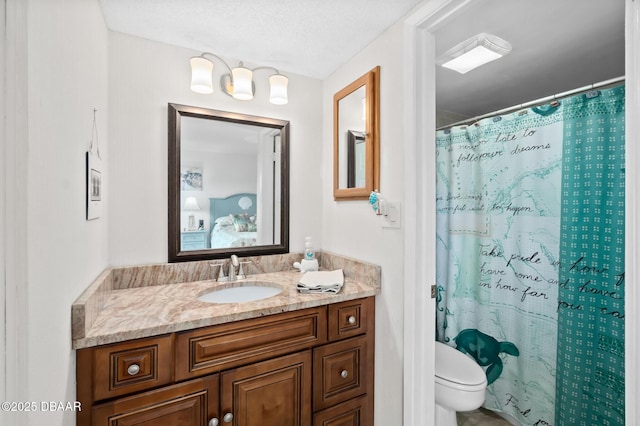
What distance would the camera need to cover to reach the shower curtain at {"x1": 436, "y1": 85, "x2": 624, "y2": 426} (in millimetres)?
1396

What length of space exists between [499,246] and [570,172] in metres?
0.53

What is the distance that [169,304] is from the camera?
1242mm

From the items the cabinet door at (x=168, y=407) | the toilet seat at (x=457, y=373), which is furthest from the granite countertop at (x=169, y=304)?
the toilet seat at (x=457, y=373)

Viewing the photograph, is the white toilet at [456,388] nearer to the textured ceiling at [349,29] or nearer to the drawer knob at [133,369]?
the drawer knob at [133,369]

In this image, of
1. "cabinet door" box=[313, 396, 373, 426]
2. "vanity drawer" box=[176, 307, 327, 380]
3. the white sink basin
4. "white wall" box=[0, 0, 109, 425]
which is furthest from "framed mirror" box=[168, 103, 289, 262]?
"cabinet door" box=[313, 396, 373, 426]

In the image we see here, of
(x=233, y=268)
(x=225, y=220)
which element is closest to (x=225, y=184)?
(x=225, y=220)

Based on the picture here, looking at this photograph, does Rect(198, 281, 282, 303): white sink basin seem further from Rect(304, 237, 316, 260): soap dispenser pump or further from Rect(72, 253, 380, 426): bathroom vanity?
Rect(304, 237, 316, 260): soap dispenser pump

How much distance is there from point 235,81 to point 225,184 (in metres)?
0.56

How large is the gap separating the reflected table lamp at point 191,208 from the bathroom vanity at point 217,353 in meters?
0.20

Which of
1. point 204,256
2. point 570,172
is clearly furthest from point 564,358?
point 204,256

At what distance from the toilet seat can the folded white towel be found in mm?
693

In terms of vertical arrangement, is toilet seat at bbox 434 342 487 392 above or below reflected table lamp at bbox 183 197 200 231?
below

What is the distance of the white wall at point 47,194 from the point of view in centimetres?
59
